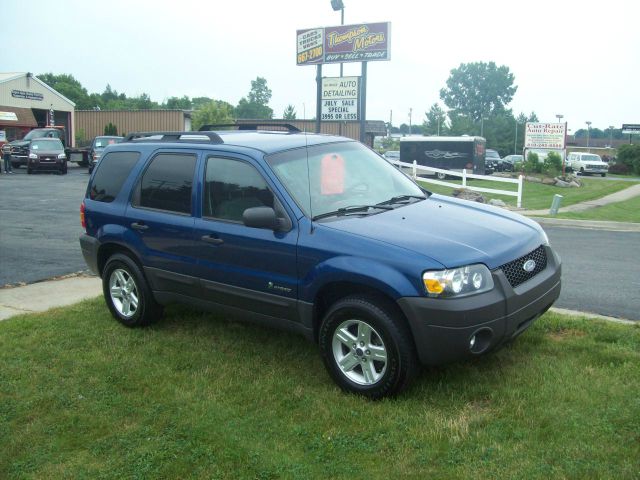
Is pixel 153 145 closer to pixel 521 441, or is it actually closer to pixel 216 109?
pixel 521 441

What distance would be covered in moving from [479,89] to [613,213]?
129 meters

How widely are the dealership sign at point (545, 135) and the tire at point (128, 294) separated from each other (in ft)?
115

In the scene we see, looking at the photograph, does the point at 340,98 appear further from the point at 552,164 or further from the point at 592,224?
the point at 552,164

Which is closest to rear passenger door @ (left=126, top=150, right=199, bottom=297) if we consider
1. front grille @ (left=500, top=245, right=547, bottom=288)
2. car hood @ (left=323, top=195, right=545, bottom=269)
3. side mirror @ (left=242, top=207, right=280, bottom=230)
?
side mirror @ (left=242, top=207, right=280, bottom=230)

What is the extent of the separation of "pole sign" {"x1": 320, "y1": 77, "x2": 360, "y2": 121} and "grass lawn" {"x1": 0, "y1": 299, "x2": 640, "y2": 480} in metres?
18.6

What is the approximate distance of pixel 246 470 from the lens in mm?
3533

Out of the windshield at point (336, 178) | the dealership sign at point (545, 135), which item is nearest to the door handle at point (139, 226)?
the windshield at point (336, 178)

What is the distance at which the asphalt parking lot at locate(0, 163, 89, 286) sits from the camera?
8922mm

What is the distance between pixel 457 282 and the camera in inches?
158

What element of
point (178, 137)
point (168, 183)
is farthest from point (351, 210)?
point (178, 137)

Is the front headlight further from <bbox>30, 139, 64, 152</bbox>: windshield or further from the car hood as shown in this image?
<bbox>30, 139, 64, 152</bbox>: windshield

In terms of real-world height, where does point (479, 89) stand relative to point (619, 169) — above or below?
above

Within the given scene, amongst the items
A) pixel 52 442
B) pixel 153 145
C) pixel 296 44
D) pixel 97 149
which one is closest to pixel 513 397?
pixel 52 442

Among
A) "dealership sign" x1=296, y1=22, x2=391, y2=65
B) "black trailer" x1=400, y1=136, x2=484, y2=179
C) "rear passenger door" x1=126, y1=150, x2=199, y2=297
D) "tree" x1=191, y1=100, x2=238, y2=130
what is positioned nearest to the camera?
"rear passenger door" x1=126, y1=150, x2=199, y2=297
